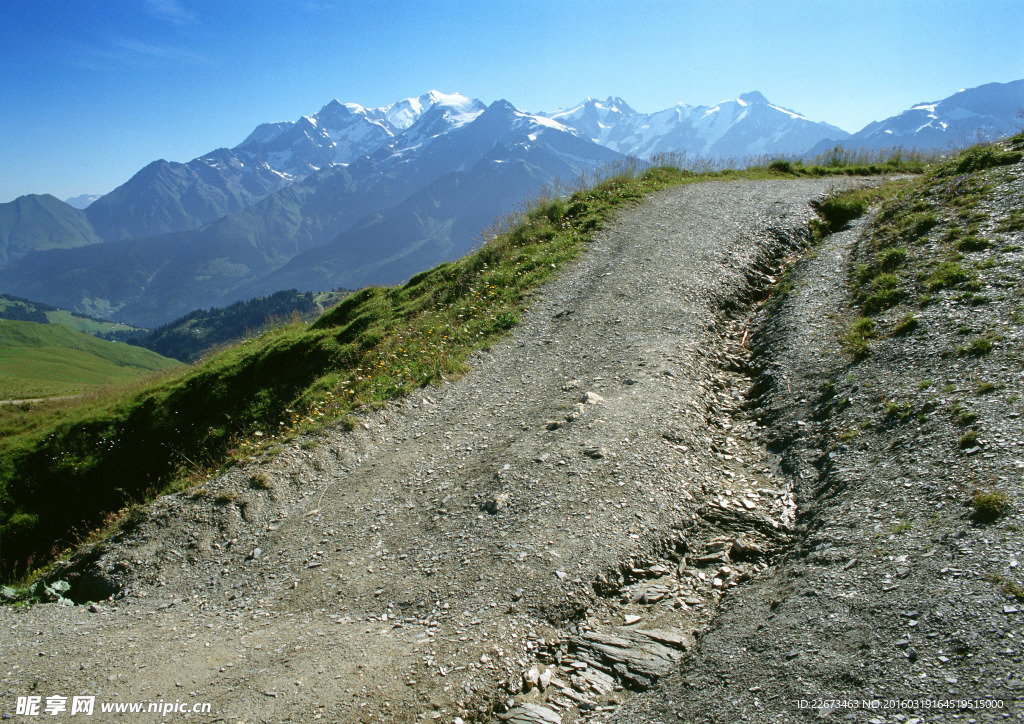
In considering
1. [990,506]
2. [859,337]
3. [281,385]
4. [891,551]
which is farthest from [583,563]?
[281,385]

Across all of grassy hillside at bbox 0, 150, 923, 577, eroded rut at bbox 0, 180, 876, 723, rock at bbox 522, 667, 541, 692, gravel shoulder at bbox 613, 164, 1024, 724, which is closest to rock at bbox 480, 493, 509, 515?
eroded rut at bbox 0, 180, 876, 723

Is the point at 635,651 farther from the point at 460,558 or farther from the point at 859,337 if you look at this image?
the point at 859,337

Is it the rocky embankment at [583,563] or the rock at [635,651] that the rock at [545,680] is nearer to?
the rocky embankment at [583,563]

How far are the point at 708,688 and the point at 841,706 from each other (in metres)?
1.21

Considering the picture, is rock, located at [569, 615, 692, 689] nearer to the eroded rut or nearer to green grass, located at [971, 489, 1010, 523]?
the eroded rut

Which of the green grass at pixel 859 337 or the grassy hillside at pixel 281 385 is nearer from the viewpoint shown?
the green grass at pixel 859 337

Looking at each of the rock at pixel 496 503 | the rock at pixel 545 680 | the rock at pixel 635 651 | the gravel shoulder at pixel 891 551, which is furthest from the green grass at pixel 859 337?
the rock at pixel 545 680

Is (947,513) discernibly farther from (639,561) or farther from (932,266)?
(932,266)

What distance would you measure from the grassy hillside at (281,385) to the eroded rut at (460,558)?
2.53 meters

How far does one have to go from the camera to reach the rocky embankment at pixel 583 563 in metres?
5.47

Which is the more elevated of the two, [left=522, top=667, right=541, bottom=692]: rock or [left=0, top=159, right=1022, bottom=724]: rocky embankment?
[left=0, top=159, right=1022, bottom=724]: rocky embankment

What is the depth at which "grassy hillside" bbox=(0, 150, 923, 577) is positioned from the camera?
15.0 m

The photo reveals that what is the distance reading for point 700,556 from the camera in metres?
7.49

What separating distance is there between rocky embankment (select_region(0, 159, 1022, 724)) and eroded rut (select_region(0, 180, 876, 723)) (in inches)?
1.6
